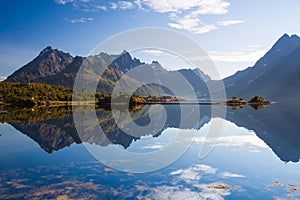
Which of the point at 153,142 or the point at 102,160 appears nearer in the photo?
the point at 102,160

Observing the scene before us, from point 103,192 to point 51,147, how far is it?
76.0ft

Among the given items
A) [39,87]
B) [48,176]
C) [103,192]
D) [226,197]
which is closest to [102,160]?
[48,176]

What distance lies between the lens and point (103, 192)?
20.6 metres

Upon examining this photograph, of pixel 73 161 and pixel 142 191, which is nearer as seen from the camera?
pixel 142 191

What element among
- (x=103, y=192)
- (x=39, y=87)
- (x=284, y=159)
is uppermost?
(x=39, y=87)

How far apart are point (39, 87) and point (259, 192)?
612 feet

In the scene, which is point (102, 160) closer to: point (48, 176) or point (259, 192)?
point (48, 176)

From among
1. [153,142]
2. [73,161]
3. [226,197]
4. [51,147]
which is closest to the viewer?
[226,197]

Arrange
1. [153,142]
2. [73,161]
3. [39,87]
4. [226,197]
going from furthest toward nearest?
[39,87]
[153,142]
[73,161]
[226,197]

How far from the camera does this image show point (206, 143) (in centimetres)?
4209

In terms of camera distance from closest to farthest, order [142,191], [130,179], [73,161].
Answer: [142,191] < [130,179] < [73,161]

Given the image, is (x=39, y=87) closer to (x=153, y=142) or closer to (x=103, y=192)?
(x=153, y=142)

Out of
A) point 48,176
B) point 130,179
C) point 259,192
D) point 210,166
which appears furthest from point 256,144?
point 48,176

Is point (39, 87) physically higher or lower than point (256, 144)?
higher
